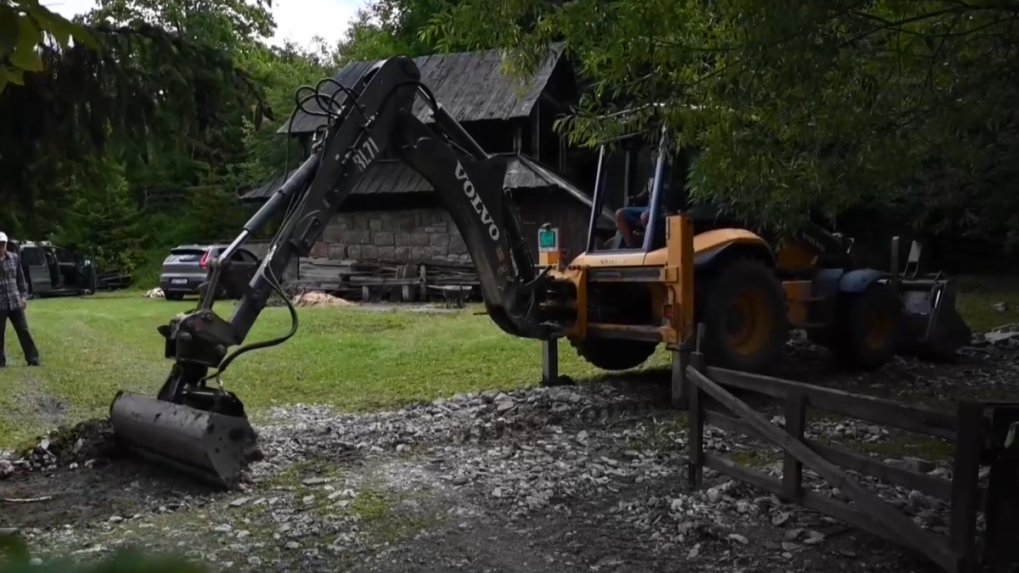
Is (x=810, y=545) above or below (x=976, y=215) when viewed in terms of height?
below

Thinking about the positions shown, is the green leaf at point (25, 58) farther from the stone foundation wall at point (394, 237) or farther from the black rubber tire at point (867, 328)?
the stone foundation wall at point (394, 237)

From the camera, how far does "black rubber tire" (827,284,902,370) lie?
10.8 meters

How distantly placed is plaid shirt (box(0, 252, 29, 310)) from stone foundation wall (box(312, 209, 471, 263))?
1088 centimetres

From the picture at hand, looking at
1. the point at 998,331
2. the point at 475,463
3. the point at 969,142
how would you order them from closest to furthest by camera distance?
the point at 475,463, the point at 969,142, the point at 998,331

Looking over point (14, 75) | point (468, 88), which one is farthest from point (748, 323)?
point (468, 88)

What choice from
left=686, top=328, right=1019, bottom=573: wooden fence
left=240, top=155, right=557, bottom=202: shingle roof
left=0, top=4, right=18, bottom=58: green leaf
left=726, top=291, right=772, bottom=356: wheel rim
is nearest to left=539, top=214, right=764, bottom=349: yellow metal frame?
left=726, top=291, right=772, bottom=356: wheel rim

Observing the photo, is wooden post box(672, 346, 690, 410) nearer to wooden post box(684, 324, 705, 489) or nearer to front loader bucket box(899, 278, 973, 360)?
wooden post box(684, 324, 705, 489)

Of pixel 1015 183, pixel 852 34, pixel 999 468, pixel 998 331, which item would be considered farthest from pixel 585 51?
pixel 1015 183

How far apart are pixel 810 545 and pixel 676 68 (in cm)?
309

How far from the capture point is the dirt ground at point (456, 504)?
517 centimetres

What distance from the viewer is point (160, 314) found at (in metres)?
20.7

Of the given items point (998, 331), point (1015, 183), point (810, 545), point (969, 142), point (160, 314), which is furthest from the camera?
point (160, 314)

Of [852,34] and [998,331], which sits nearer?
[852,34]

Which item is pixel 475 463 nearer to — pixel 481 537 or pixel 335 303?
pixel 481 537
